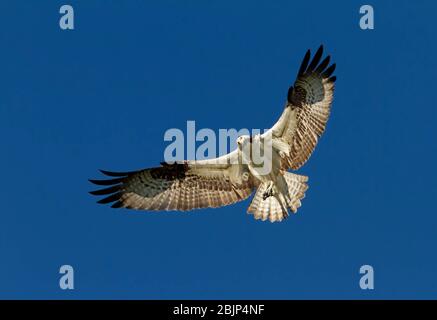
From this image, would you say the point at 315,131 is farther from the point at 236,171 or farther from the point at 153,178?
the point at 153,178

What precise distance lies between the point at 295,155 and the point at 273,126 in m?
0.59

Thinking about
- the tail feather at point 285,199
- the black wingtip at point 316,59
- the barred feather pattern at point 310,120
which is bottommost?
the tail feather at point 285,199

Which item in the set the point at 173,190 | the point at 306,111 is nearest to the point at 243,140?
the point at 306,111

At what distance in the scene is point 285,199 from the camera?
46.9ft

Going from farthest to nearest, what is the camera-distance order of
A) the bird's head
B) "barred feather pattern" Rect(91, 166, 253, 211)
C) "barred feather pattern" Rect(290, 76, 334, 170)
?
"barred feather pattern" Rect(91, 166, 253, 211)
"barred feather pattern" Rect(290, 76, 334, 170)
the bird's head

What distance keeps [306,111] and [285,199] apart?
1420 mm

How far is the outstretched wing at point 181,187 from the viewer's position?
47.5 ft

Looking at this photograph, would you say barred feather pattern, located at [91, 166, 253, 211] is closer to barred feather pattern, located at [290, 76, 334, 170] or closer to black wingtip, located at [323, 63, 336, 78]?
barred feather pattern, located at [290, 76, 334, 170]

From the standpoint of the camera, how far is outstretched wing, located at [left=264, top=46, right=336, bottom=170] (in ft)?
46.4

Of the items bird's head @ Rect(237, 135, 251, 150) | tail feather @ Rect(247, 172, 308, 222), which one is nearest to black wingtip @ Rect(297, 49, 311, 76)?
bird's head @ Rect(237, 135, 251, 150)

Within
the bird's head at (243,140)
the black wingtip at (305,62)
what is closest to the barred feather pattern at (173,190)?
the bird's head at (243,140)

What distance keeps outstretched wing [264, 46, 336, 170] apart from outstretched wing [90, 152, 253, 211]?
0.89m

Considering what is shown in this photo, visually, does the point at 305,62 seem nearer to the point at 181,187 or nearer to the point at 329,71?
the point at 329,71

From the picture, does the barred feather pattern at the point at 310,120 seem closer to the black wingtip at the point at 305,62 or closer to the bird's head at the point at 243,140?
the black wingtip at the point at 305,62
